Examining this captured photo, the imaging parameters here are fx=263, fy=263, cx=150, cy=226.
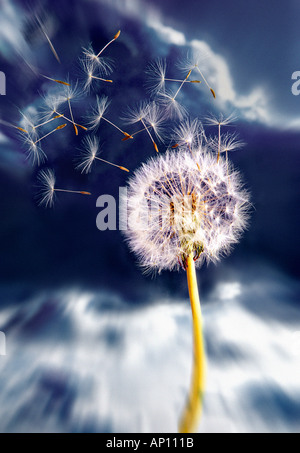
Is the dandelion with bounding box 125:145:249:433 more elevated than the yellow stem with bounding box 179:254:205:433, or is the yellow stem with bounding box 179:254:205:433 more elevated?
the dandelion with bounding box 125:145:249:433

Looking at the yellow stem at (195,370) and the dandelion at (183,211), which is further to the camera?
the dandelion at (183,211)

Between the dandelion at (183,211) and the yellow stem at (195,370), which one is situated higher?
the dandelion at (183,211)

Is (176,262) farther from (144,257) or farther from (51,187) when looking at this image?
(51,187)

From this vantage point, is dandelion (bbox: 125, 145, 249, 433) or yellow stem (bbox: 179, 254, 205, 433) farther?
dandelion (bbox: 125, 145, 249, 433)

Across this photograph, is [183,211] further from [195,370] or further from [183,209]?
[195,370]
